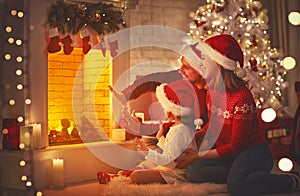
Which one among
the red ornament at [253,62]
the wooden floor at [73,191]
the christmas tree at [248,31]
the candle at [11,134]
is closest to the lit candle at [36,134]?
the candle at [11,134]

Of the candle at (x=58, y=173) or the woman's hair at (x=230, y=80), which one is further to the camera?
the candle at (x=58, y=173)

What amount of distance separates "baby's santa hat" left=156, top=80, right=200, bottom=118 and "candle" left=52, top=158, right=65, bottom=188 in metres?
0.85

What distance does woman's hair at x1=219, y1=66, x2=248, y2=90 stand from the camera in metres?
3.79

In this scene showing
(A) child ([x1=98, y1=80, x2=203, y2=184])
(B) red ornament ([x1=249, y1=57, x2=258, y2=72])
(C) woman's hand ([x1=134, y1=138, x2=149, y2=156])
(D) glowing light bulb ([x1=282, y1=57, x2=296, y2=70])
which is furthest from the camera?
(B) red ornament ([x1=249, y1=57, x2=258, y2=72])

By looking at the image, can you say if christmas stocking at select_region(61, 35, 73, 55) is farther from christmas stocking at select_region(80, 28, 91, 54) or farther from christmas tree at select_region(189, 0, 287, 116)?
christmas tree at select_region(189, 0, 287, 116)

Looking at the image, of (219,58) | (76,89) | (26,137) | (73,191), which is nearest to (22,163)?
(26,137)

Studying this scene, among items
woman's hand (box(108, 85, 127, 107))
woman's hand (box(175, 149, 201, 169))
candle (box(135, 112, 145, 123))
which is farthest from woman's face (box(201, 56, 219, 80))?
candle (box(135, 112, 145, 123))

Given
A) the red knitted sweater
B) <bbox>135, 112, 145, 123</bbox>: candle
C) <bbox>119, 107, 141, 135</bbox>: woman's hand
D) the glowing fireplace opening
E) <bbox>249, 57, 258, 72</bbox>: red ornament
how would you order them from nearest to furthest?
the red knitted sweater → the glowing fireplace opening → <bbox>119, 107, 141, 135</bbox>: woman's hand → <bbox>135, 112, 145, 123</bbox>: candle → <bbox>249, 57, 258, 72</bbox>: red ornament

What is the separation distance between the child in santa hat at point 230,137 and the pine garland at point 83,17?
30.1 inches

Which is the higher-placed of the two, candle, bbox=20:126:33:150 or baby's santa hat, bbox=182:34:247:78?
baby's santa hat, bbox=182:34:247:78

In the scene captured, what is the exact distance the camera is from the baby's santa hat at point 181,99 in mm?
3986

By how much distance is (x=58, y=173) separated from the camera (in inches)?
155

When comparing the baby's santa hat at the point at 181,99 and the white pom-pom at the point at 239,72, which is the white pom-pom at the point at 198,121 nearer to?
the baby's santa hat at the point at 181,99

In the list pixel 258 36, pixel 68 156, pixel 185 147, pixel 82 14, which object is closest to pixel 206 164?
pixel 185 147
